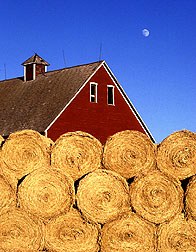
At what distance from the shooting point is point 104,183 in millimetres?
8320

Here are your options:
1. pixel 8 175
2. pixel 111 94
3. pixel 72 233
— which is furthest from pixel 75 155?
pixel 111 94

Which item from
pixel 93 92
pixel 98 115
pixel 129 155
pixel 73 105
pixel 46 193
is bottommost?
pixel 46 193

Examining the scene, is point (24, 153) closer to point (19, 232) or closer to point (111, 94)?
point (19, 232)

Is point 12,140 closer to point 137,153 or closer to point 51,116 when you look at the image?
point 137,153

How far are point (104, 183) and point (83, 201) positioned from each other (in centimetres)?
A: 41

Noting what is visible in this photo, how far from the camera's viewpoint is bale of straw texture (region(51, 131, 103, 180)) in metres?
8.45

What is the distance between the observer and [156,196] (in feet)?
27.5

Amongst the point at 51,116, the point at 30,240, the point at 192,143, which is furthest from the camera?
the point at 51,116

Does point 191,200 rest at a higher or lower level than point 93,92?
lower

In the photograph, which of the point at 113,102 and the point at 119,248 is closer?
the point at 119,248

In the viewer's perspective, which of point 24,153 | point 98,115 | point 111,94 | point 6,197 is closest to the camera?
point 6,197

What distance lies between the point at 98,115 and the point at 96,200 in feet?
82.2

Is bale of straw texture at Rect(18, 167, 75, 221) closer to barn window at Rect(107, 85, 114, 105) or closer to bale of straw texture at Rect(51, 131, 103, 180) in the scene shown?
bale of straw texture at Rect(51, 131, 103, 180)

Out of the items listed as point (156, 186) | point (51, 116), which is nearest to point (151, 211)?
point (156, 186)
